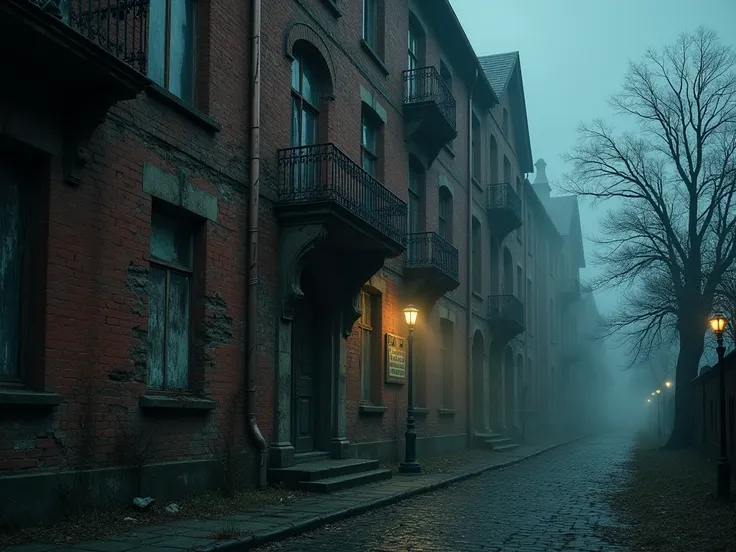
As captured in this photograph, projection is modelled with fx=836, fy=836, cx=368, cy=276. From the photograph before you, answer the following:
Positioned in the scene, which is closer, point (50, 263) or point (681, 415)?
point (50, 263)

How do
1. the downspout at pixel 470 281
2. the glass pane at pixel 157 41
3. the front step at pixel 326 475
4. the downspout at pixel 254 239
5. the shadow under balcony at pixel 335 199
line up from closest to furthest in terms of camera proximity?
the glass pane at pixel 157 41 < the downspout at pixel 254 239 < the front step at pixel 326 475 < the shadow under balcony at pixel 335 199 < the downspout at pixel 470 281

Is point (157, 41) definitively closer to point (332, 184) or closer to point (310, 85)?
point (332, 184)

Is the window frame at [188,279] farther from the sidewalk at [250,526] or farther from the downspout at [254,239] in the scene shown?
the sidewalk at [250,526]

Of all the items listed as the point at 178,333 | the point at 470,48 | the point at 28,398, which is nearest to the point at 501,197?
the point at 470,48

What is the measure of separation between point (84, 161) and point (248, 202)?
380 cm

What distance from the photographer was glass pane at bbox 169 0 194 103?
11.1 m

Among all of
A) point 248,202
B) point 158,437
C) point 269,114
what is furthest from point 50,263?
point 269,114

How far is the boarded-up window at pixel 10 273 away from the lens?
808cm

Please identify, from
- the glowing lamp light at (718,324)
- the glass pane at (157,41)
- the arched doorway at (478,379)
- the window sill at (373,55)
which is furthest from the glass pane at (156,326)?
the arched doorway at (478,379)

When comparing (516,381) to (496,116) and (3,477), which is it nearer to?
(496,116)

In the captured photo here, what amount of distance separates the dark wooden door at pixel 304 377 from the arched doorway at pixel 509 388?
1714 cm

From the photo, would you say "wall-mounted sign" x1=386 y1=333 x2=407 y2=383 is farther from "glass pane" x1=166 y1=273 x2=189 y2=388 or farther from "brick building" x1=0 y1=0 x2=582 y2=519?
"glass pane" x1=166 y1=273 x2=189 y2=388

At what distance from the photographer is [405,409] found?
63.2 feet

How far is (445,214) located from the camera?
926 inches
